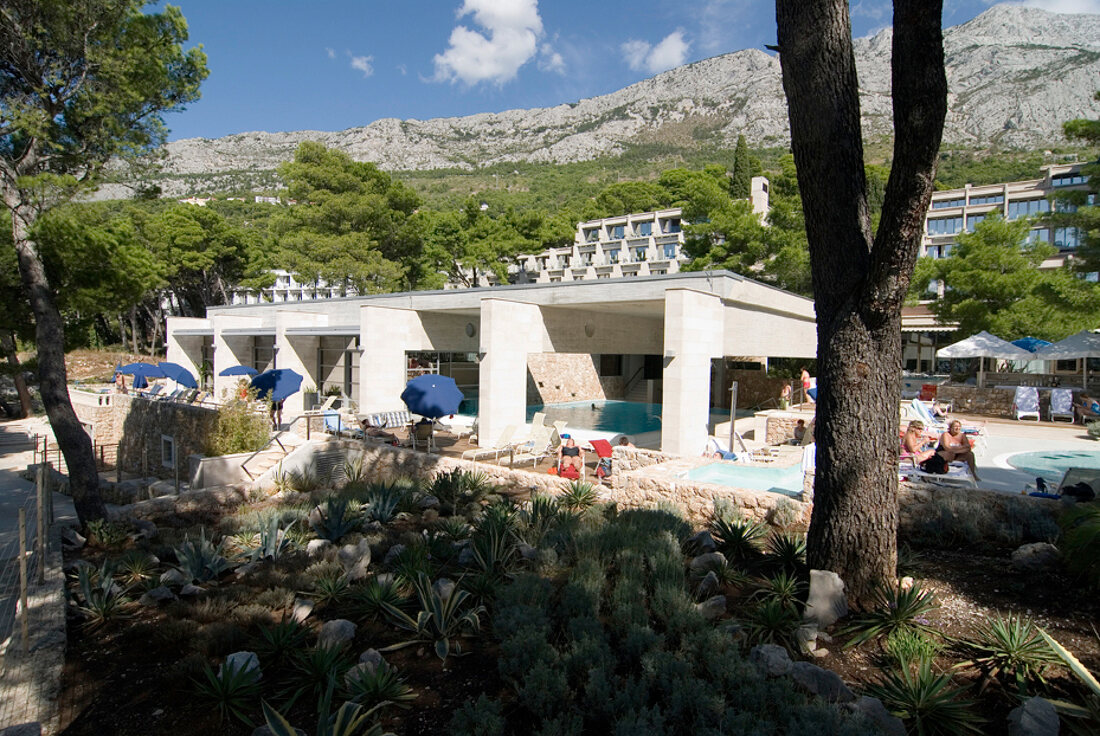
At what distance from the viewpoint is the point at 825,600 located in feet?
12.6

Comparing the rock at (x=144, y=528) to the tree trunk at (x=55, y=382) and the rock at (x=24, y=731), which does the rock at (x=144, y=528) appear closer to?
the tree trunk at (x=55, y=382)

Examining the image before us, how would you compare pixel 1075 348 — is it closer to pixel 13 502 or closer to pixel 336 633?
pixel 336 633

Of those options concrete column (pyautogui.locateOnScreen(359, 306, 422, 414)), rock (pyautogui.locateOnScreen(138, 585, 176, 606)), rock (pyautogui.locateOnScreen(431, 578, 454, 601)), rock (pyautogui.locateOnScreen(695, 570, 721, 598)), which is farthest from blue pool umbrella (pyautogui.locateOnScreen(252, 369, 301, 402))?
rock (pyautogui.locateOnScreen(695, 570, 721, 598))

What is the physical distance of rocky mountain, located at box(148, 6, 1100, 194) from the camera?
94.8 m

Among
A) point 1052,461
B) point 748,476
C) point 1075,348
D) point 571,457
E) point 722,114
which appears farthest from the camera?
point 722,114

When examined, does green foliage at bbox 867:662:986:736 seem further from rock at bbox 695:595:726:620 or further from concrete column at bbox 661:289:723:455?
concrete column at bbox 661:289:723:455

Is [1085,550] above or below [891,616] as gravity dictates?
above

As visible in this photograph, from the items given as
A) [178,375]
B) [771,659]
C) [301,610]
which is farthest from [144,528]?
[178,375]

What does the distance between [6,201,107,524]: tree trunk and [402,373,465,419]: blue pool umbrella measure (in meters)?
5.88

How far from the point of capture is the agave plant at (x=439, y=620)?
3.76 meters

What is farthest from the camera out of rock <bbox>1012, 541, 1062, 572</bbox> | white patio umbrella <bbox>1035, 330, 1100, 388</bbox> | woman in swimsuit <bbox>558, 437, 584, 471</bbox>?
white patio umbrella <bbox>1035, 330, 1100, 388</bbox>

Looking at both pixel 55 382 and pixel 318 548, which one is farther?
pixel 55 382

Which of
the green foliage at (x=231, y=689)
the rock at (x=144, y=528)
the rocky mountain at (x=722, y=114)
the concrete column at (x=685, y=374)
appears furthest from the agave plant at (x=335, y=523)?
the rocky mountain at (x=722, y=114)

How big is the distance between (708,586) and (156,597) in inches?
187
